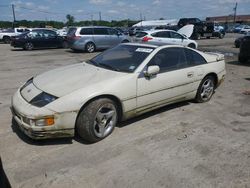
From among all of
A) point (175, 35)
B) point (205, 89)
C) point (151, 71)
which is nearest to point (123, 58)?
point (151, 71)

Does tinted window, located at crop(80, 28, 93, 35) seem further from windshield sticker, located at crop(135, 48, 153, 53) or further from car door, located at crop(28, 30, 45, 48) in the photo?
windshield sticker, located at crop(135, 48, 153, 53)

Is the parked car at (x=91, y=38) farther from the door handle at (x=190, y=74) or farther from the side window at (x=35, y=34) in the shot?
the door handle at (x=190, y=74)

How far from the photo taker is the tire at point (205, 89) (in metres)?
5.98

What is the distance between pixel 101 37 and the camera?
17.5 m

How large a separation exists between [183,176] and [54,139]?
6.63 feet

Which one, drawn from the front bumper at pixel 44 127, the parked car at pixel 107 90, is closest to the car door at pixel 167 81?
the parked car at pixel 107 90

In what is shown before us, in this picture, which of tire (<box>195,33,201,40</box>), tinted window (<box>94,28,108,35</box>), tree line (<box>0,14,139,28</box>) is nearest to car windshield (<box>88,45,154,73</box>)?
tinted window (<box>94,28,108,35</box>)

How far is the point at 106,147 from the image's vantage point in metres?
4.07

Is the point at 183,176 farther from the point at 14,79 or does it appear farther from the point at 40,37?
the point at 40,37

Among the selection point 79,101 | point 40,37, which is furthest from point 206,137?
point 40,37

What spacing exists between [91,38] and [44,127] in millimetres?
13996

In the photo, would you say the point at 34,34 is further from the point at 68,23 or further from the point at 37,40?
the point at 68,23

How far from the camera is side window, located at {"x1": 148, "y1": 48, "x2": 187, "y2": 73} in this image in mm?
5024

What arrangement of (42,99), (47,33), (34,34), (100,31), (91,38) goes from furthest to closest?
(47,33) → (34,34) → (100,31) → (91,38) → (42,99)
